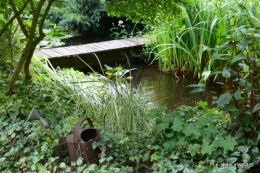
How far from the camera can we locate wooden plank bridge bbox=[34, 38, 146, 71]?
18.2ft

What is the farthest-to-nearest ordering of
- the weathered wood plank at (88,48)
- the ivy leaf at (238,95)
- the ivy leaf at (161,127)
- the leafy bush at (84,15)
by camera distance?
the leafy bush at (84,15) < the weathered wood plank at (88,48) < the ivy leaf at (161,127) < the ivy leaf at (238,95)

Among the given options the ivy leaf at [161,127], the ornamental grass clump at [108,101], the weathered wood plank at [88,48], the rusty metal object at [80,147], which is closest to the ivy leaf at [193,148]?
the ivy leaf at [161,127]

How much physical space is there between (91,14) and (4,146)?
6043 millimetres

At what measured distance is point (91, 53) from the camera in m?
5.77

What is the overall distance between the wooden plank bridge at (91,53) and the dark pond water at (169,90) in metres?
0.49

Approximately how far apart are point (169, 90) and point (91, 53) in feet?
5.05

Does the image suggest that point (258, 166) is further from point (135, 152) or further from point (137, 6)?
point (137, 6)

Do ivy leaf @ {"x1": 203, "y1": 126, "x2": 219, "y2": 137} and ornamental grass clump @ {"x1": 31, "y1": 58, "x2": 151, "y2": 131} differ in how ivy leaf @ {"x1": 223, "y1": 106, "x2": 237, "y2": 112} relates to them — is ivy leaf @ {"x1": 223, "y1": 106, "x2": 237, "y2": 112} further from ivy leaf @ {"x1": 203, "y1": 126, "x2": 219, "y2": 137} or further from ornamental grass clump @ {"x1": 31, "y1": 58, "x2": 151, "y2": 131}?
ornamental grass clump @ {"x1": 31, "y1": 58, "x2": 151, "y2": 131}

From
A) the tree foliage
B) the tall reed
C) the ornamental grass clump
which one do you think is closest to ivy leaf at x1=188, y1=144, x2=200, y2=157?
the ornamental grass clump

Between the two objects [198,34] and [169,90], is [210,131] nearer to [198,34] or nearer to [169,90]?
[169,90]

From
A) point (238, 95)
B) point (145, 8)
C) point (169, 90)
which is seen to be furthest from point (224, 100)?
point (169, 90)

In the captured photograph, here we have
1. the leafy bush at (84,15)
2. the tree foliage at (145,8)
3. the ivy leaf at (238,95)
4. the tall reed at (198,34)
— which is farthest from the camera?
the leafy bush at (84,15)

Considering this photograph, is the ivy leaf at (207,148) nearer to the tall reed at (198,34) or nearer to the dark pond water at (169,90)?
the dark pond water at (169,90)

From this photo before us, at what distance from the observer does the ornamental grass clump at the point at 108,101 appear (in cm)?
279
